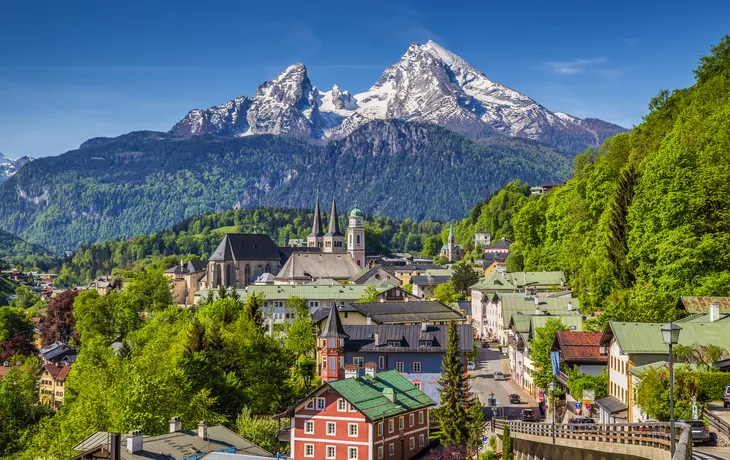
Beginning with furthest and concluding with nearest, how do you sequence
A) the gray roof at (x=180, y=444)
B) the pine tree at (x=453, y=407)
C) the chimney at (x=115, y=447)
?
1. the pine tree at (x=453, y=407)
2. the gray roof at (x=180, y=444)
3. the chimney at (x=115, y=447)

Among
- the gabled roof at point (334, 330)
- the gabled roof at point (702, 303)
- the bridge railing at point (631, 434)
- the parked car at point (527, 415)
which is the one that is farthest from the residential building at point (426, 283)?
the bridge railing at point (631, 434)

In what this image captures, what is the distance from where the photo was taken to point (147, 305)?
6102 inches

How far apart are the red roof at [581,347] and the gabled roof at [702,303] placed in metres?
6.20

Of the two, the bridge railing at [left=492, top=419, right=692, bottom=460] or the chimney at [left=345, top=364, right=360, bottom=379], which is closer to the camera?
the bridge railing at [left=492, top=419, right=692, bottom=460]

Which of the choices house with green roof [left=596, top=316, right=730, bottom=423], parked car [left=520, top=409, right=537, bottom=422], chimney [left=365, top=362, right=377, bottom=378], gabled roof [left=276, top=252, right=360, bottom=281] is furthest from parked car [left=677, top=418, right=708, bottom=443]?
gabled roof [left=276, top=252, right=360, bottom=281]

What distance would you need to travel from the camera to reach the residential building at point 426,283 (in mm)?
163750

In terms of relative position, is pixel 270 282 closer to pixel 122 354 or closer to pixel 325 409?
pixel 122 354

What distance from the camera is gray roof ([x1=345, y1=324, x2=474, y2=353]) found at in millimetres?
80938

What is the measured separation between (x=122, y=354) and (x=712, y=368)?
Result: 68617 millimetres

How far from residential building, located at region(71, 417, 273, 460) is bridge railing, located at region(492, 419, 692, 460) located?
45.7ft

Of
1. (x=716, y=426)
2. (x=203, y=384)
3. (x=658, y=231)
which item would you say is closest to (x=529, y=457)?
(x=716, y=426)

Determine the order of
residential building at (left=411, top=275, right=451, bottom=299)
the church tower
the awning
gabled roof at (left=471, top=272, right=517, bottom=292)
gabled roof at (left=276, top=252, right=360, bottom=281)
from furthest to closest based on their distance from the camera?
1. gabled roof at (left=276, top=252, right=360, bottom=281)
2. residential building at (left=411, top=275, right=451, bottom=299)
3. gabled roof at (left=471, top=272, right=517, bottom=292)
4. the church tower
5. the awning

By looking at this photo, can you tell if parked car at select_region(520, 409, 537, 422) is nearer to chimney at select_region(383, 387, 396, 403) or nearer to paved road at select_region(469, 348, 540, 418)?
paved road at select_region(469, 348, 540, 418)

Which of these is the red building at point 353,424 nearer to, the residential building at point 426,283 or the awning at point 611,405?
the awning at point 611,405
